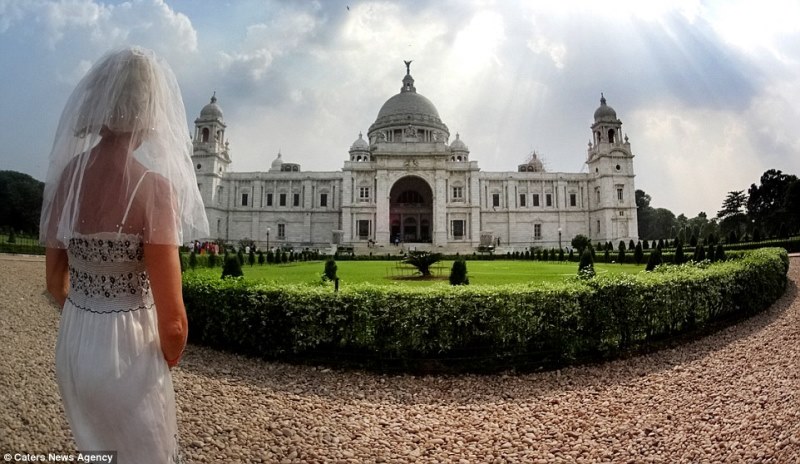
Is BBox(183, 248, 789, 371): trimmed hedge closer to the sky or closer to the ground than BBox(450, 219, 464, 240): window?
closer to the ground

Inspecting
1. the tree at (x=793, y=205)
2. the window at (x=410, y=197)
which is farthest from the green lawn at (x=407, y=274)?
the tree at (x=793, y=205)

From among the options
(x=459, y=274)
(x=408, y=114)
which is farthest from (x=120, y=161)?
(x=408, y=114)

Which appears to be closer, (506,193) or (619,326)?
(619,326)

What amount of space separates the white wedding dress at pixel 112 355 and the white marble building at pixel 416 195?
1826 inches

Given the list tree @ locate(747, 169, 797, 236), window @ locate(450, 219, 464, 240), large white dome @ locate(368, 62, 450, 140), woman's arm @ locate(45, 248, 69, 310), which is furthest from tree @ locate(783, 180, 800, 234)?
woman's arm @ locate(45, 248, 69, 310)

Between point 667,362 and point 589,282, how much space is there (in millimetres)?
1610

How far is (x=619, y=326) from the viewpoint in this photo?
7133 mm

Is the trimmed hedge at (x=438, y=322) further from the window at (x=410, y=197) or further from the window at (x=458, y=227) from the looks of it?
the window at (x=410, y=197)

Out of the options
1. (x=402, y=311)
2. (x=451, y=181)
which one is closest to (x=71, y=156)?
(x=402, y=311)

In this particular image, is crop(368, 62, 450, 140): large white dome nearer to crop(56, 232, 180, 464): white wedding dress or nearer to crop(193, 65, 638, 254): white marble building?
crop(193, 65, 638, 254): white marble building

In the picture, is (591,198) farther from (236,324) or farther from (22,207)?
(22,207)

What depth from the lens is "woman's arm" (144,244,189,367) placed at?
2.04 meters

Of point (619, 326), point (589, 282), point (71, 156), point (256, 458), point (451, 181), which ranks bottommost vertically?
point (256, 458)

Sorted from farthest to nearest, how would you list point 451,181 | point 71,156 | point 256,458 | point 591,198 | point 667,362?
point 591,198
point 451,181
point 667,362
point 256,458
point 71,156
